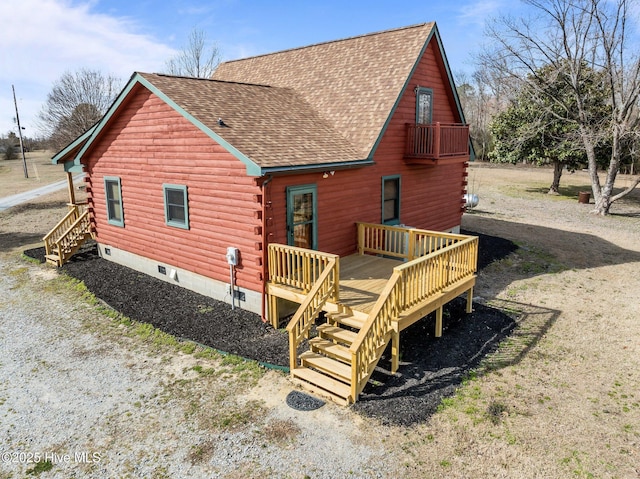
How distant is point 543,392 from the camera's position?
7.71m

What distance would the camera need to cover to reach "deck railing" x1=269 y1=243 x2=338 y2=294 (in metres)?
9.36

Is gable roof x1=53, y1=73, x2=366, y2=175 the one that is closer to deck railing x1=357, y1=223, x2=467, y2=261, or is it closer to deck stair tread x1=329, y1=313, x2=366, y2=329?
deck railing x1=357, y1=223, x2=467, y2=261

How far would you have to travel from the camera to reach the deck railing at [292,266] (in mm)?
9359

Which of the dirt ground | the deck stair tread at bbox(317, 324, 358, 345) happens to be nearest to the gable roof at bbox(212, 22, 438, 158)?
the deck stair tread at bbox(317, 324, 358, 345)

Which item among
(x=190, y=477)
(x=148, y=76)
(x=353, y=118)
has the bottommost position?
(x=190, y=477)

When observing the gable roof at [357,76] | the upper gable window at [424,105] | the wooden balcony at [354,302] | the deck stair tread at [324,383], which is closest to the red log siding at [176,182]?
the wooden balcony at [354,302]

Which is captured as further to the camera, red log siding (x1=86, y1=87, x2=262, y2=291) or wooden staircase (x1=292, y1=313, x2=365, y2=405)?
red log siding (x1=86, y1=87, x2=262, y2=291)

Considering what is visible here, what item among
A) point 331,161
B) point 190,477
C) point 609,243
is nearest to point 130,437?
point 190,477

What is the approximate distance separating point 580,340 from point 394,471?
6.10 metres

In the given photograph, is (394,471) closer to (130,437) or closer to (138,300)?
(130,437)

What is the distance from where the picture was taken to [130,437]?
6.64 metres

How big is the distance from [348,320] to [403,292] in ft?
3.98

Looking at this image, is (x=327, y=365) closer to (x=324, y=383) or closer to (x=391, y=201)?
(x=324, y=383)

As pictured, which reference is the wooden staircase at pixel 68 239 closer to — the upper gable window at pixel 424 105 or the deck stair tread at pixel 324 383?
the deck stair tread at pixel 324 383
